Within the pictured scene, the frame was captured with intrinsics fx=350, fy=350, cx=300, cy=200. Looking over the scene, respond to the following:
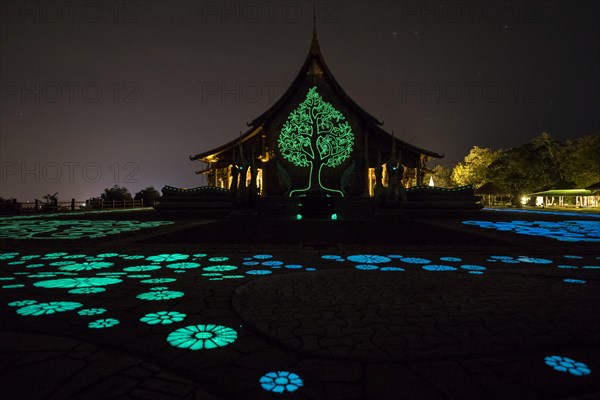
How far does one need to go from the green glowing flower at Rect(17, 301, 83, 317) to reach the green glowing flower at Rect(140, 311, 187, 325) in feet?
2.67

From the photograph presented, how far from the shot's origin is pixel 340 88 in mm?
23562

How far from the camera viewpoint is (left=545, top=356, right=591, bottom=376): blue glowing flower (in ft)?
6.68

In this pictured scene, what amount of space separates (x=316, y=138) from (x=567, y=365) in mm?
21650

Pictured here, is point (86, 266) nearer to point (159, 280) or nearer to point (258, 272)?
point (159, 280)

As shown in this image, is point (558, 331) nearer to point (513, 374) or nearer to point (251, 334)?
point (513, 374)

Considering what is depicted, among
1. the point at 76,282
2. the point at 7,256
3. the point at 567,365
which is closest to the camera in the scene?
the point at 567,365

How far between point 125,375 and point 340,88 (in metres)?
23.5

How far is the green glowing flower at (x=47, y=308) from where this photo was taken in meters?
3.05

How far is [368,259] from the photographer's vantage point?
5781 mm

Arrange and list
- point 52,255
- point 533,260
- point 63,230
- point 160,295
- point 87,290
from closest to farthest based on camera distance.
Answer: point 160,295, point 87,290, point 533,260, point 52,255, point 63,230

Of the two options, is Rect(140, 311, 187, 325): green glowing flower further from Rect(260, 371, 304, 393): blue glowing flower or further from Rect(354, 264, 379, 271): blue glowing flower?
Rect(354, 264, 379, 271): blue glowing flower

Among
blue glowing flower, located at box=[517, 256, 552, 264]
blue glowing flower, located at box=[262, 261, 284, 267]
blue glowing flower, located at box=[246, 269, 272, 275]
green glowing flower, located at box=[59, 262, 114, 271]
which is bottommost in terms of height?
blue glowing flower, located at box=[517, 256, 552, 264]

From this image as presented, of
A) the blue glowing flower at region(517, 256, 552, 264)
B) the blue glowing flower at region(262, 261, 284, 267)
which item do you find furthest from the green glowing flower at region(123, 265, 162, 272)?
the blue glowing flower at region(517, 256, 552, 264)

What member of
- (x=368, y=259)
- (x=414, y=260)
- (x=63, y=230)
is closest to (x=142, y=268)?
(x=368, y=259)
